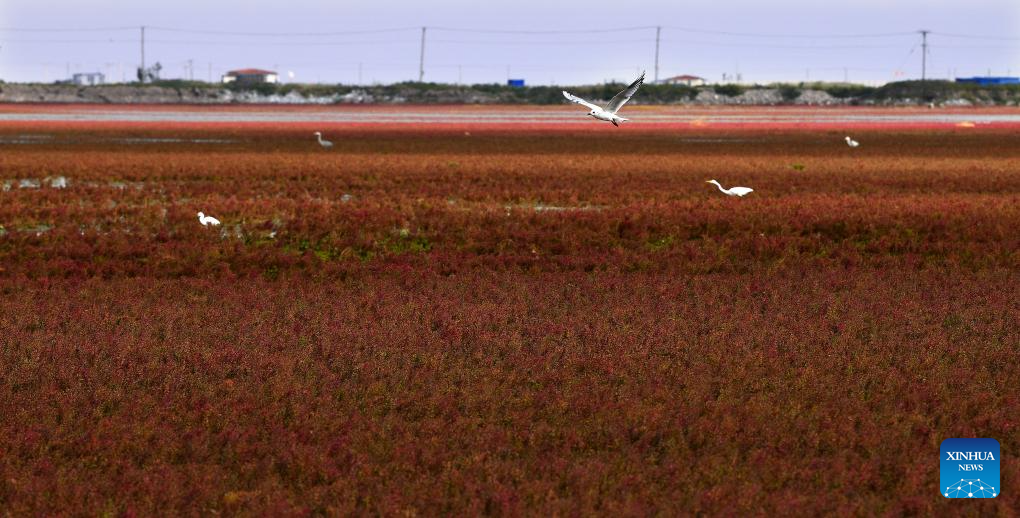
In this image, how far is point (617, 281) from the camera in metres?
19.3

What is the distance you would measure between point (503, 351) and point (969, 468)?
567 centimetres

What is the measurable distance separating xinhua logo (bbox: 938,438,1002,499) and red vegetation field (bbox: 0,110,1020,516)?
136 millimetres

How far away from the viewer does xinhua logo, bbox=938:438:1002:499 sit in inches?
363

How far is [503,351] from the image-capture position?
13805 millimetres

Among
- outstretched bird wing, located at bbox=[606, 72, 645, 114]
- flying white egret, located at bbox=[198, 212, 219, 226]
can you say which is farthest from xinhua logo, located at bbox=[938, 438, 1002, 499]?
flying white egret, located at bbox=[198, 212, 219, 226]

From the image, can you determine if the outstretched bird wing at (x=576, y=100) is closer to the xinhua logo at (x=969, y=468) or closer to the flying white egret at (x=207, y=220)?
the xinhua logo at (x=969, y=468)

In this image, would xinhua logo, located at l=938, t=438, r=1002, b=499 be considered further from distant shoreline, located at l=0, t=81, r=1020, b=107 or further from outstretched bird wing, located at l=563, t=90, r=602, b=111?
distant shoreline, located at l=0, t=81, r=1020, b=107

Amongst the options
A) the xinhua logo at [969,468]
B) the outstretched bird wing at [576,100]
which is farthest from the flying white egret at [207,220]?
the xinhua logo at [969,468]

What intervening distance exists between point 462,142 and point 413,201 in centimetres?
3366

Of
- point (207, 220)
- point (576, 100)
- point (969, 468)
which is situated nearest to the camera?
point (969, 468)

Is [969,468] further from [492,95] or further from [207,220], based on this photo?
[492,95]

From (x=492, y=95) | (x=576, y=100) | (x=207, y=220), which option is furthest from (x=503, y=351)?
(x=492, y=95)

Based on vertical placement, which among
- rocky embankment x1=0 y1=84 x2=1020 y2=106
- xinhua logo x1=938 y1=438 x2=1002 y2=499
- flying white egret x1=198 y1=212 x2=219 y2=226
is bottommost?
xinhua logo x1=938 y1=438 x2=1002 y2=499

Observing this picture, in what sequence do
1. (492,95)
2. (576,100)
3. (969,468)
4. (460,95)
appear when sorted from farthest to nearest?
(460,95) < (492,95) < (576,100) < (969,468)
